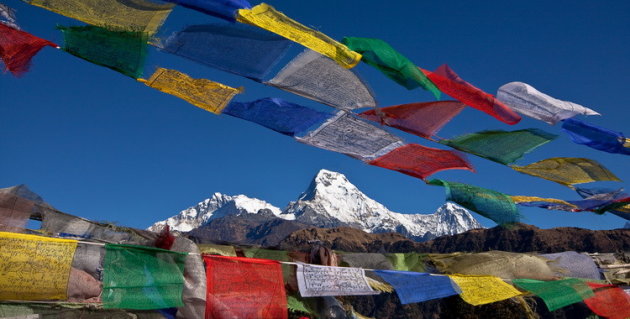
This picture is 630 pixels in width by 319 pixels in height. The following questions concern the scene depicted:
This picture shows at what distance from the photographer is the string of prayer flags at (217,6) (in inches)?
181

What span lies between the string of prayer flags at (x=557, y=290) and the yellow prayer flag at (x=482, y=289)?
35 cm

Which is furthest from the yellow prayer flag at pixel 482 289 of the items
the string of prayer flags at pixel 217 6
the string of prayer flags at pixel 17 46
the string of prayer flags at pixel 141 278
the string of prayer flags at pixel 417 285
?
the string of prayer flags at pixel 17 46

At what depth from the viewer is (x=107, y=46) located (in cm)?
487

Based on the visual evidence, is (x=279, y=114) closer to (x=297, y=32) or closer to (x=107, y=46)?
(x=297, y=32)

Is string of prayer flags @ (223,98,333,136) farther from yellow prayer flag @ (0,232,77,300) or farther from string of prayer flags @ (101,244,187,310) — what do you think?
yellow prayer flag @ (0,232,77,300)

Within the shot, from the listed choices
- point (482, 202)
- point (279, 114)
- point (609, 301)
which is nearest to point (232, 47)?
point (279, 114)

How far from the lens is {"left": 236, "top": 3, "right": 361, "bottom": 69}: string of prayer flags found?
15.8ft

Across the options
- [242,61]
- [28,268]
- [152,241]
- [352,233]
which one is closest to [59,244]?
[28,268]

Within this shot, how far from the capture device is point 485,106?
250 inches

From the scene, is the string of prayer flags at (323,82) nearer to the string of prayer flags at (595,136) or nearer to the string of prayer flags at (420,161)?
the string of prayer flags at (420,161)

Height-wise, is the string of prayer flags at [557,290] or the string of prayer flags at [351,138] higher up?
the string of prayer flags at [351,138]

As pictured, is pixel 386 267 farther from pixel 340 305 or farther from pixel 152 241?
pixel 152 241

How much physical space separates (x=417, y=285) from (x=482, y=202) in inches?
55.0

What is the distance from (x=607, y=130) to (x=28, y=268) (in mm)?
6830
